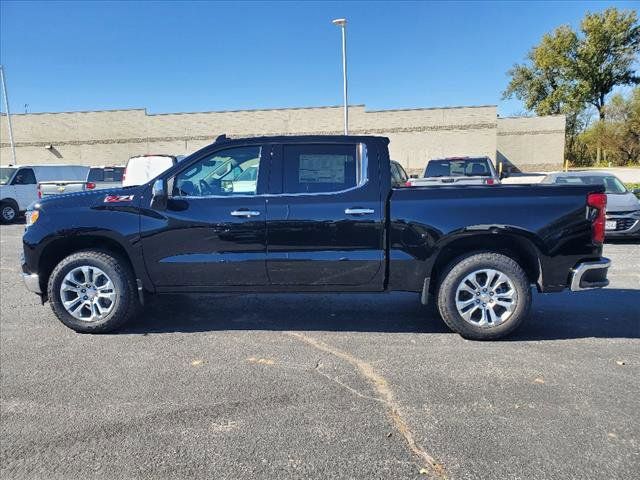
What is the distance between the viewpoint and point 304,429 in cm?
300

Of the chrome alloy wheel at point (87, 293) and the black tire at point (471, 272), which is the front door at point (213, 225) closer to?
the chrome alloy wheel at point (87, 293)

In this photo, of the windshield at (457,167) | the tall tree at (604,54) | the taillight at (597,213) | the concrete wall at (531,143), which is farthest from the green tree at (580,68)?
the taillight at (597,213)

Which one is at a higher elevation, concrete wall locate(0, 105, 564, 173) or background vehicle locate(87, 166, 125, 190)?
concrete wall locate(0, 105, 564, 173)

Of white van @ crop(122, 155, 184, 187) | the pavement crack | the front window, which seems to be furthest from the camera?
white van @ crop(122, 155, 184, 187)

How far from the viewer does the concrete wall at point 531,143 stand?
123 ft

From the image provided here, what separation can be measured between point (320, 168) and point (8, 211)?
15.8 meters

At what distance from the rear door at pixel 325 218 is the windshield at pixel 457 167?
890cm

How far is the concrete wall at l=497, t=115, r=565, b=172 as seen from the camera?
3741cm

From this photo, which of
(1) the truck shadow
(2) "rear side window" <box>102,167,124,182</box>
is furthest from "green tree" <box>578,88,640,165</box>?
(1) the truck shadow

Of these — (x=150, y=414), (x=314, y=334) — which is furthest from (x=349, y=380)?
(x=150, y=414)

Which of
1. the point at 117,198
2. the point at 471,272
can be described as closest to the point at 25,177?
the point at 117,198

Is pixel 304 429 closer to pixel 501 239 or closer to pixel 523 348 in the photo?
pixel 523 348

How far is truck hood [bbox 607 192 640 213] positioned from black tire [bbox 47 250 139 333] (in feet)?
30.1

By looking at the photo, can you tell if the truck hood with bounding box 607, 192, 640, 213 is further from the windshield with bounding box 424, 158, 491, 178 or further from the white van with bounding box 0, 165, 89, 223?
the white van with bounding box 0, 165, 89, 223
